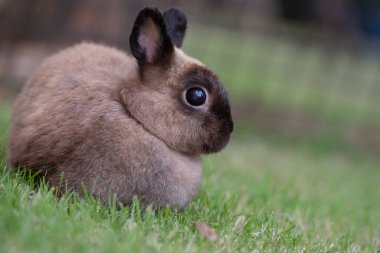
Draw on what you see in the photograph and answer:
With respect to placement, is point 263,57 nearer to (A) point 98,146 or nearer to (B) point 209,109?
(B) point 209,109

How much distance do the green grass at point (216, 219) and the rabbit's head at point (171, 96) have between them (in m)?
0.44

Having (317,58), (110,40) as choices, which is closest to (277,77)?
(317,58)

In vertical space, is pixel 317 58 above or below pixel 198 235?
above

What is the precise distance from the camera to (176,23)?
13.3 feet

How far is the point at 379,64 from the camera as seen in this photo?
14.1 m

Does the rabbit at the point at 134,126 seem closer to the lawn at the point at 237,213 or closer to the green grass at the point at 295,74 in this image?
the lawn at the point at 237,213

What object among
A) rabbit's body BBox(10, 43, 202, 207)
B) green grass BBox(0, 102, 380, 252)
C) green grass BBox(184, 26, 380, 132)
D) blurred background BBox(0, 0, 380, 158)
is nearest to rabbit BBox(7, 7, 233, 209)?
rabbit's body BBox(10, 43, 202, 207)

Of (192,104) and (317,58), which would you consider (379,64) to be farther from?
(192,104)

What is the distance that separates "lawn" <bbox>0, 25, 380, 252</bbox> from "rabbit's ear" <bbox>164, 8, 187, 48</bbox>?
3.07 feet

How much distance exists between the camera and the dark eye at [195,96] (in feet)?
11.4

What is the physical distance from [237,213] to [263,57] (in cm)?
989

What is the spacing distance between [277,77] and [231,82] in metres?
1.28

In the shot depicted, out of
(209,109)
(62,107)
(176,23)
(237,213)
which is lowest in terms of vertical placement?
(237,213)

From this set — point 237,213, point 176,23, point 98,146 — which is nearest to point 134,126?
point 98,146
